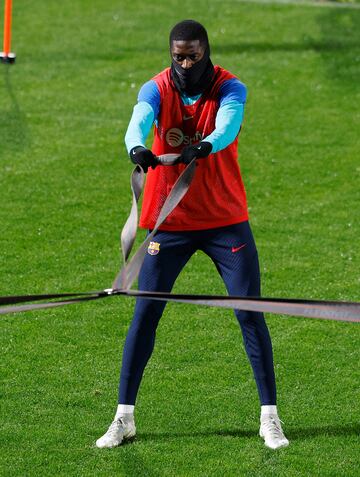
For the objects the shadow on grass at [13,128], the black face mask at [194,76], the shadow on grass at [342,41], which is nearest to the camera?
the black face mask at [194,76]

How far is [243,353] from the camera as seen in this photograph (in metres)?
8.30

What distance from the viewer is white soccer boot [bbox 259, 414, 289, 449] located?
6945 mm

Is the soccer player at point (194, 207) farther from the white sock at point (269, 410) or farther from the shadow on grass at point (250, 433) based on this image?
the shadow on grass at point (250, 433)

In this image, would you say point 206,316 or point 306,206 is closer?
point 206,316

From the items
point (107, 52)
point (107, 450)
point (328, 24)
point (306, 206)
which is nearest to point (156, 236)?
point (107, 450)

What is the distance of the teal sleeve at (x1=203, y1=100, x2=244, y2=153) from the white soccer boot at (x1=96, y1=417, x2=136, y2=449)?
1660 mm

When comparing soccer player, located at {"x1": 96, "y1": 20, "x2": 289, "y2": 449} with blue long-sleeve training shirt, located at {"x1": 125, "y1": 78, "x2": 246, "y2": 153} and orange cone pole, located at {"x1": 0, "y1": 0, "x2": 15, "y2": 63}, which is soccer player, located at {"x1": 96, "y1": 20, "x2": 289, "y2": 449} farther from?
orange cone pole, located at {"x1": 0, "y1": 0, "x2": 15, "y2": 63}

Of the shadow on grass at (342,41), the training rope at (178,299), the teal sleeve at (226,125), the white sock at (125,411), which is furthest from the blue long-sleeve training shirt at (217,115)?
the shadow on grass at (342,41)

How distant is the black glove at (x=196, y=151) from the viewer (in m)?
6.41

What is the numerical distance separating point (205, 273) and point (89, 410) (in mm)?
2460

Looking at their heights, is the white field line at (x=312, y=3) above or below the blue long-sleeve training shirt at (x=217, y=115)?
above

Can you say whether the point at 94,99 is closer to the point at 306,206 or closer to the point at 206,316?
the point at 306,206

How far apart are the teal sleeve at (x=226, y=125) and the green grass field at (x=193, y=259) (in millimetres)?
1745

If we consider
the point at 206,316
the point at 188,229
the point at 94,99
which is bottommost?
the point at 206,316
